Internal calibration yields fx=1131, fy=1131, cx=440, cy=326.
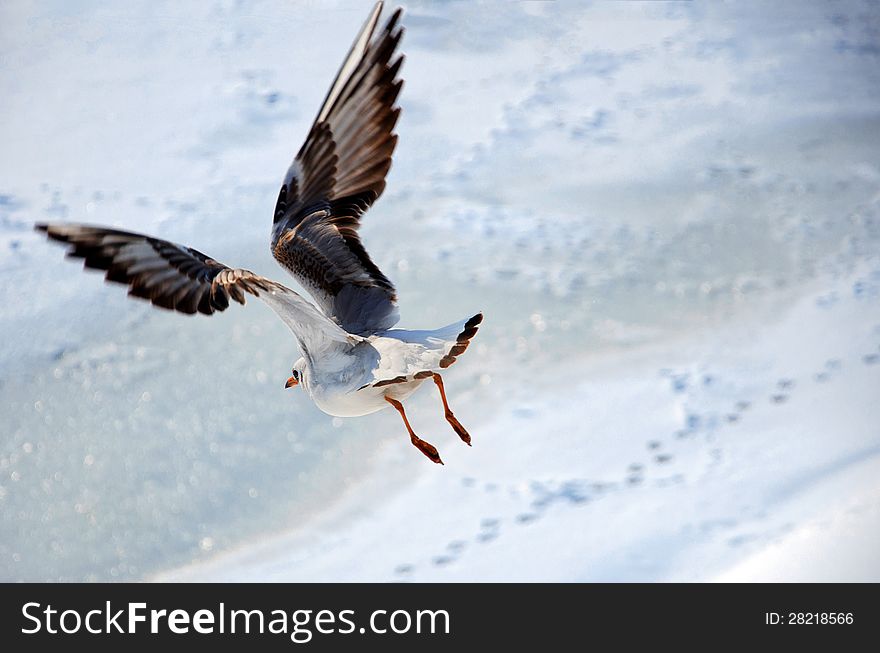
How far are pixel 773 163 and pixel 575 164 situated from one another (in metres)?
1.37

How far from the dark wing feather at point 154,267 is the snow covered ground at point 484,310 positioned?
291cm

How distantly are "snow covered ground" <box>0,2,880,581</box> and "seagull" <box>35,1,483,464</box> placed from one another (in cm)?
259

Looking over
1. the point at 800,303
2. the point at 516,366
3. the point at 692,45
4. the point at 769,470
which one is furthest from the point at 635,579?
the point at 692,45

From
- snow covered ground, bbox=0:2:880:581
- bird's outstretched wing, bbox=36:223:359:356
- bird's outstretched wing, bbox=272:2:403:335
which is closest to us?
bird's outstretched wing, bbox=36:223:359:356

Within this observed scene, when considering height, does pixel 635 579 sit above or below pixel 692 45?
below

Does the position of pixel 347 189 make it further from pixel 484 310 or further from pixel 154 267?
pixel 484 310

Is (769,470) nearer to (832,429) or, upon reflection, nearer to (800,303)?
(832,429)

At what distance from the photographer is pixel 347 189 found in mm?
2941

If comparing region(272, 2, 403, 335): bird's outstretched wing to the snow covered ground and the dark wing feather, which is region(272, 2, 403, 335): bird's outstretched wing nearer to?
the dark wing feather

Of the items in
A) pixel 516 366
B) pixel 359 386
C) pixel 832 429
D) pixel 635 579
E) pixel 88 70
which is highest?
pixel 88 70

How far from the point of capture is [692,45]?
364 inches

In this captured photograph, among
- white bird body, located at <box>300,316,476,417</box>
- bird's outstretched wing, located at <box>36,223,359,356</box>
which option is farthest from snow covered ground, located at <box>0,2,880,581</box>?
Answer: bird's outstretched wing, located at <box>36,223,359,356</box>

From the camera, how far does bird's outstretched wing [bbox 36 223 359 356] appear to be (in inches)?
86.7

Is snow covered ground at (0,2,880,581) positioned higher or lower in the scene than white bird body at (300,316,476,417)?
higher
